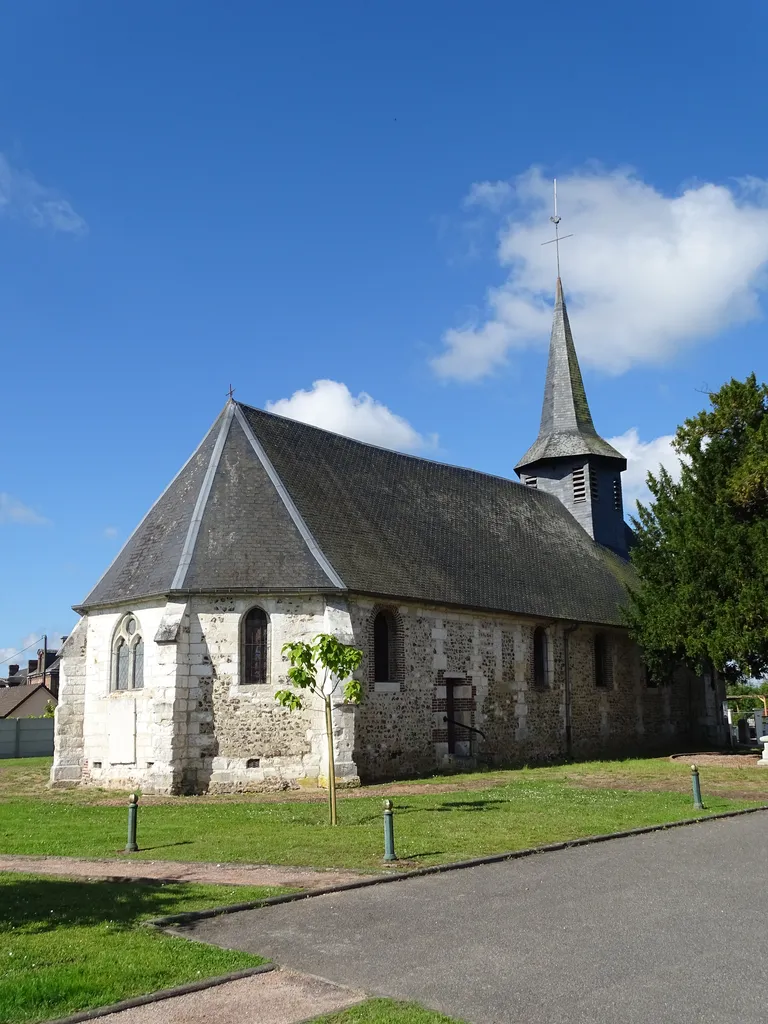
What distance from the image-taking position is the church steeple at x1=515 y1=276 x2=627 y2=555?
31484 millimetres

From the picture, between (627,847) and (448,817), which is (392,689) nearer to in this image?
(448,817)

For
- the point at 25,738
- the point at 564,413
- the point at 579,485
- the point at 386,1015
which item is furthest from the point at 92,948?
the point at 25,738

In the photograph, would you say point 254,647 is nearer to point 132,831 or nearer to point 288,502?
point 288,502

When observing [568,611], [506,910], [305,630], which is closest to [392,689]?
[305,630]

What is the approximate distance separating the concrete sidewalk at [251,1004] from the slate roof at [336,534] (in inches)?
513

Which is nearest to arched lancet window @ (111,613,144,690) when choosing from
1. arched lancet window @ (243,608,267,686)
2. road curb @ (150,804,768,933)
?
arched lancet window @ (243,608,267,686)

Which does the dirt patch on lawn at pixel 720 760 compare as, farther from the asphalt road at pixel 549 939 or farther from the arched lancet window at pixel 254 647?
the asphalt road at pixel 549 939

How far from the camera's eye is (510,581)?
24578mm

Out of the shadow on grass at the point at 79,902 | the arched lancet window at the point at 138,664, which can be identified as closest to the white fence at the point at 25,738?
the arched lancet window at the point at 138,664

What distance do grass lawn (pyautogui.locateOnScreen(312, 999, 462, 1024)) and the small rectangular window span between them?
2725 cm

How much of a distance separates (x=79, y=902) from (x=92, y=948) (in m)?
1.80

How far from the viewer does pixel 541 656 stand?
25.0 meters

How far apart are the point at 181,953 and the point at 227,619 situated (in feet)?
41.6

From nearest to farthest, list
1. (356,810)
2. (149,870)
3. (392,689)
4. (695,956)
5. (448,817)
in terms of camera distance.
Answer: (695,956)
(149,870)
(448,817)
(356,810)
(392,689)
